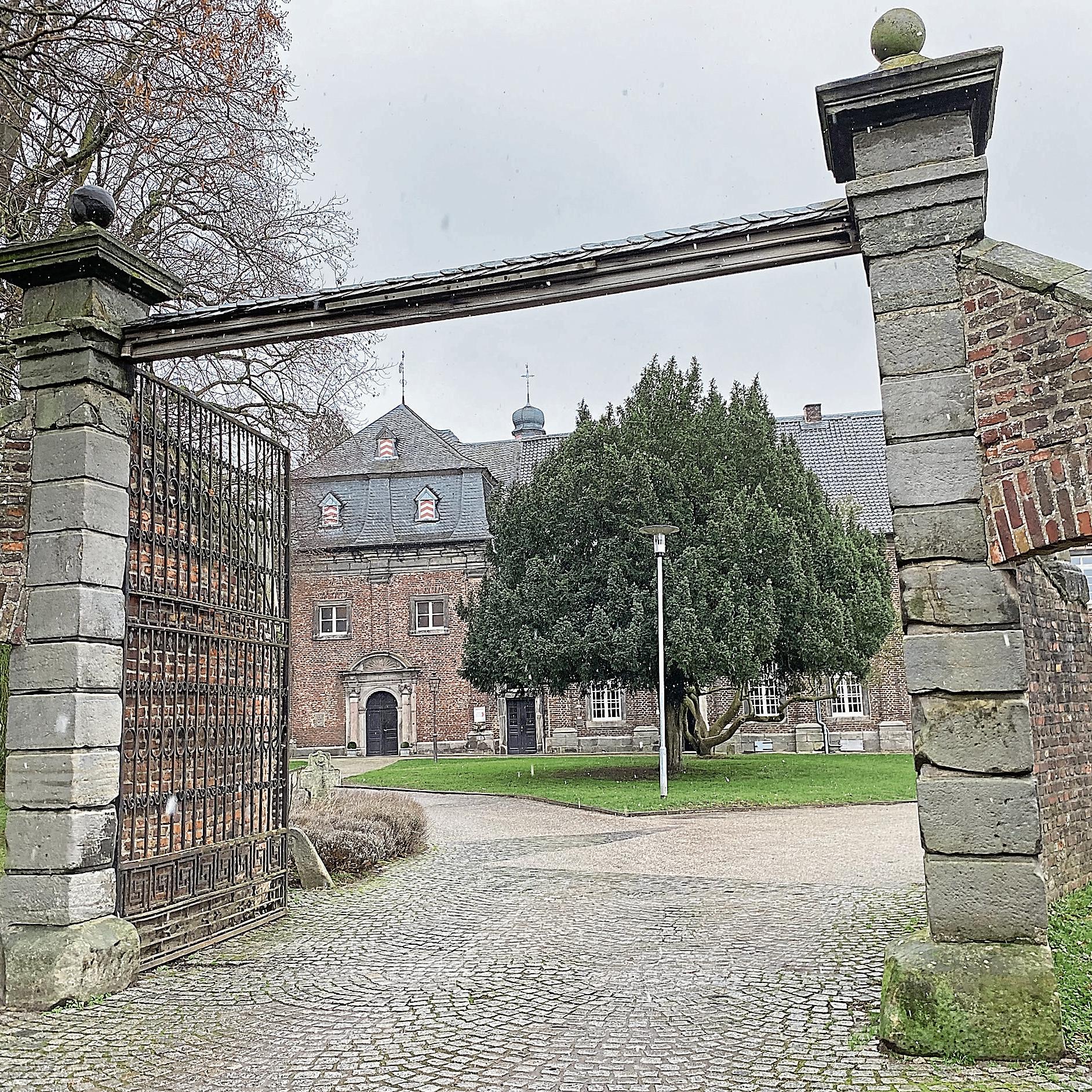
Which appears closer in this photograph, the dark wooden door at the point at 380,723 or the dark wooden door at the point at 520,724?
the dark wooden door at the point at 520,724

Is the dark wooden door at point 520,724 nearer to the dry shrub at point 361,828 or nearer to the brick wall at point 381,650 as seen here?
the brick wall at point 381,650

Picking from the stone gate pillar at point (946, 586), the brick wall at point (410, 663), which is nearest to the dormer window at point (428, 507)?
the brick wall at point (410, 663)

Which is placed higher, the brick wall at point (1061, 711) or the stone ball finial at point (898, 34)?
the stone ball finial at point (898, 34)

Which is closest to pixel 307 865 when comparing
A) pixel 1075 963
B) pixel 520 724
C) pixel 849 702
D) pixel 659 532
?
pixel 1075 963

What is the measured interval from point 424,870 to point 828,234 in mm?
7931

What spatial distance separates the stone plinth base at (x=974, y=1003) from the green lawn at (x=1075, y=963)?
0.22 m

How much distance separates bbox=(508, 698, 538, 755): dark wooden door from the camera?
37.3 metres

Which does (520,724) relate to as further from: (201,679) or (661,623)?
(201,679)

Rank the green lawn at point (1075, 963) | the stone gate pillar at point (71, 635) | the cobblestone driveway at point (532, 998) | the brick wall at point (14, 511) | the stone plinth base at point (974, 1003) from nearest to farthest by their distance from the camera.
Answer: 1. the stone plinth base at point (974, 1003)
2. the cobblestone driveway at point (532, 998)
3. the green lawn at point (1075, 963)
4. the stone gate pillar at point (71, 635)
5. the brick wall at point (14, 511)

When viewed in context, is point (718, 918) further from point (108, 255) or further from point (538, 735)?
point (538, 735)

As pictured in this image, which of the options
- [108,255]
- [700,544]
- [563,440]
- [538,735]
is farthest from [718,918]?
[538,735]

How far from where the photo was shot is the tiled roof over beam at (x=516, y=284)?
5.79 meters

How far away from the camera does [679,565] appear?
2131 cm

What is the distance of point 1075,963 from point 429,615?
3304cm
